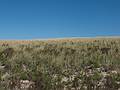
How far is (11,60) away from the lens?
12641mm

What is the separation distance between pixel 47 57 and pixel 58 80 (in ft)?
15.5

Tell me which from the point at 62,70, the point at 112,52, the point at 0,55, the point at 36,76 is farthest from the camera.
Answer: the point at 112,52

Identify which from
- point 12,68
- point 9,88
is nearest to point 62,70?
point 12,68

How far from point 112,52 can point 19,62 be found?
14.8 ft

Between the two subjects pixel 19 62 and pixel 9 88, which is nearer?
pixel 9 88

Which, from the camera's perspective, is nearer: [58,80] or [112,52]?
[58,80]

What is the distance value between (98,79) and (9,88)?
9.12ft

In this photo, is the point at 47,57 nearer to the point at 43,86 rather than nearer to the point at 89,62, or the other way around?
the point at 89,62

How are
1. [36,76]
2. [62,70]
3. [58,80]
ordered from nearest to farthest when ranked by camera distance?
[58,80], [36,76], [62,70]

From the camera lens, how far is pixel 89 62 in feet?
40.9

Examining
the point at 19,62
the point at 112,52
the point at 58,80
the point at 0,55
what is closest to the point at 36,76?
the point at 58,80

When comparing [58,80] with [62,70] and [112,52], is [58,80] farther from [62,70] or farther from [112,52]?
[112,52]

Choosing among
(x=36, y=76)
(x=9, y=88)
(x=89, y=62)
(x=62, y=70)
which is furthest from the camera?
(x=89, y=62)

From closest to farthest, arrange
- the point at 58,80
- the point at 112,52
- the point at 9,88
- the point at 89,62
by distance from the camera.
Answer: the point at 9,88
the point at 58,80
the point at 89,62
the point at 112,52
